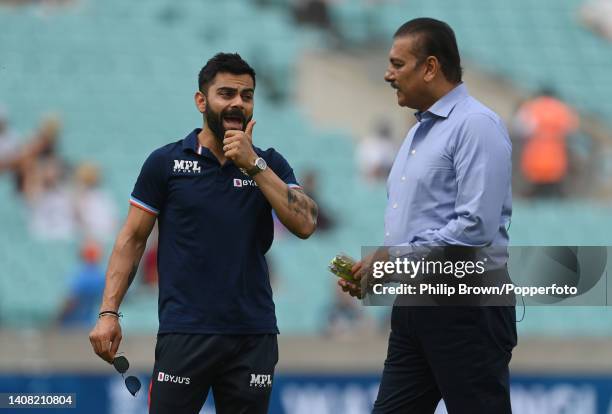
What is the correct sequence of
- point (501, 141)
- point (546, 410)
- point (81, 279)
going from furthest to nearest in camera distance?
point (81, 279)
point (546, 410)
point (501, 141)

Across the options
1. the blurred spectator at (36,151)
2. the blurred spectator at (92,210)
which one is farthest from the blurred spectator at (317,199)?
the blurred spectator at (36,151)

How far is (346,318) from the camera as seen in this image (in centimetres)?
1076

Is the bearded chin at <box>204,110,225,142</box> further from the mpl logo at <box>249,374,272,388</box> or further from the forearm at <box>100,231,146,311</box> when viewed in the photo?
the mpl logo at <box>249,374,272,388</box>

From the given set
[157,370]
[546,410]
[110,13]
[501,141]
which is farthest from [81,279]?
[501,141]

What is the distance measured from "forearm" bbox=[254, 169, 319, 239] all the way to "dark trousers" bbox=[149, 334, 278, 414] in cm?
46

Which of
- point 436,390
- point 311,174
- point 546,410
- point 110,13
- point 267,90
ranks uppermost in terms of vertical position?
point 110,13

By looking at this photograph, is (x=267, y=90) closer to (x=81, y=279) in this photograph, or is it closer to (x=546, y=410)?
(x=81, y=279)

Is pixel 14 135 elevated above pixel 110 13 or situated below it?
below

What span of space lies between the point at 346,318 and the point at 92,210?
120 inches

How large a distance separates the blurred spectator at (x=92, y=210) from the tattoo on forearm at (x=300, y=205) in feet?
25.2

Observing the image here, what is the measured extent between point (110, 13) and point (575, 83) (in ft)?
19.7

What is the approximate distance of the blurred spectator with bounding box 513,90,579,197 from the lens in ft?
43.2

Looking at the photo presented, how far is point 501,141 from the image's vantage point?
14.1 feet

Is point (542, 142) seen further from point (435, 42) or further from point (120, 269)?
point (120, 269)
